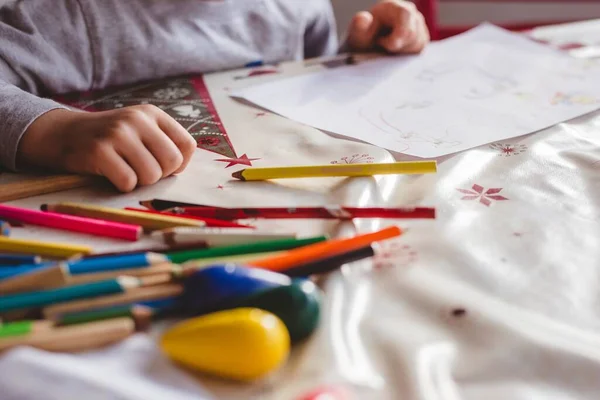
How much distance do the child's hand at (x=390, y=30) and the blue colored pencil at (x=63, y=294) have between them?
19.5 inches

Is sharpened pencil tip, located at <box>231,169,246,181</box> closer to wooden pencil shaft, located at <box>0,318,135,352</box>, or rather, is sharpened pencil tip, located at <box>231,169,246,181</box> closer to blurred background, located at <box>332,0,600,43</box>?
wooden pencil shaft, located at <box>0,318,135,352</box>

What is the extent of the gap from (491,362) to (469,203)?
0.15m

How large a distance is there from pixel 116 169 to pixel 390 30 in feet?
1.43

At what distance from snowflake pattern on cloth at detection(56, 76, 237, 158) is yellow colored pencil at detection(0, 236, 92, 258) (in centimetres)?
16

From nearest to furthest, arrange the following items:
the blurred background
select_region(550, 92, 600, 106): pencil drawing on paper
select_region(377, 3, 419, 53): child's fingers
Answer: select_region(550, 92, 600, 106): pencil drawing on paper, select_region(377, 3, 419, 53): child's fingers, the blurred background

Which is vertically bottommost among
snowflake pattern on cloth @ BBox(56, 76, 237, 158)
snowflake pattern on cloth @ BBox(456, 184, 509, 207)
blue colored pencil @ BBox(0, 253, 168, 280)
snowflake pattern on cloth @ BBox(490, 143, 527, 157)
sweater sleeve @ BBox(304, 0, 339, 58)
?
sweater sleeve @ BBox(304, 0, 339, 58)

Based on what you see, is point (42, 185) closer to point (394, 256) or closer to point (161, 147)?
point (161, 147)

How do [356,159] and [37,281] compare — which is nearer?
[37,281]

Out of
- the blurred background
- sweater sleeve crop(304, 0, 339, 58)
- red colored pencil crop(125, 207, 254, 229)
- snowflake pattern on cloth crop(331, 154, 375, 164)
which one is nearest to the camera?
red colored pencil crop(125, 207, 254, 229)

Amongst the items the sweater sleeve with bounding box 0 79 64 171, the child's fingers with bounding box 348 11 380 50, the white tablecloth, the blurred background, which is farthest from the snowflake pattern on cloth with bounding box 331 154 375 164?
the blurred background

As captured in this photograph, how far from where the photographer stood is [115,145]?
0.39m

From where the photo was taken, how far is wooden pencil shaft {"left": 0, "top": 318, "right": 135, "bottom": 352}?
248 millimetres

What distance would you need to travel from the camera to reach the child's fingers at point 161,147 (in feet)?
1.29

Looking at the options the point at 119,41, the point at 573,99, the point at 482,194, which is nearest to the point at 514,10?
the point at 573,99
